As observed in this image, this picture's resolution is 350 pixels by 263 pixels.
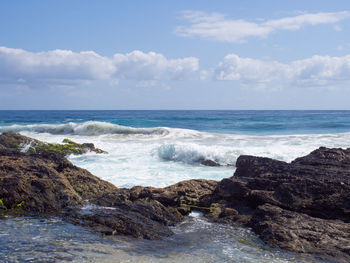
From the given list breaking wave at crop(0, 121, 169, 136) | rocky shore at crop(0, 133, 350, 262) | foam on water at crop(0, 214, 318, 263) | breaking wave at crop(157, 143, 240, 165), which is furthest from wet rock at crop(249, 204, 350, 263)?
breaking wave at crop(0, 121, 169, 136)

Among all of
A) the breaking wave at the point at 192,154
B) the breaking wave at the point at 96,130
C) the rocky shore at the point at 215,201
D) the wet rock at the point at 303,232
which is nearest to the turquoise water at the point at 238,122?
the breaking wave at the point at 96,130

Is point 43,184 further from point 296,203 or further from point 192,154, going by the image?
point 192,154

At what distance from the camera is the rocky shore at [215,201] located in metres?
4.95

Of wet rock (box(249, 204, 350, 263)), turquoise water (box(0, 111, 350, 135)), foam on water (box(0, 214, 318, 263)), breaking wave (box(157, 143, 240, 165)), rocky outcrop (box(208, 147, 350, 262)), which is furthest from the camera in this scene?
turquoise water (box(0, 111, 350, 135))

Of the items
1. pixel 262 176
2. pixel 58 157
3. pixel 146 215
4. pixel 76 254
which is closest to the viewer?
pixel 76 254

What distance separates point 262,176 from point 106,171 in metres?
6.01

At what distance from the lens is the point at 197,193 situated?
690 centimetres

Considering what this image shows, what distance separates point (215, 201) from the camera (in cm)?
655

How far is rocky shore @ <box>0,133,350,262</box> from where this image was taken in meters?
4.95

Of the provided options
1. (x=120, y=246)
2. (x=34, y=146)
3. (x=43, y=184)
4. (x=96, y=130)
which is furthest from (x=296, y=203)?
(x=96, y=130)

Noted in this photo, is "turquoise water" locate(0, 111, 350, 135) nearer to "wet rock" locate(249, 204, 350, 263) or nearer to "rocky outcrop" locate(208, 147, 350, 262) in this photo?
"rocky outcrop" locate(208, 147, 350, 262)

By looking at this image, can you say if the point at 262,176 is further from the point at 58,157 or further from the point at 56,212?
the point at 58,157

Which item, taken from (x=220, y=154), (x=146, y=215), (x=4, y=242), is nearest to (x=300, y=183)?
(x=146, y=215)

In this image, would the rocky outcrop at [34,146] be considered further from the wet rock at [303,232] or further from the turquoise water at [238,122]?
the turquoise water at [238,122]
